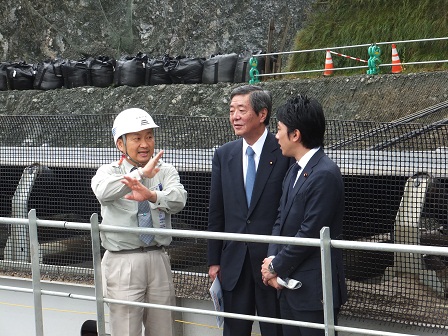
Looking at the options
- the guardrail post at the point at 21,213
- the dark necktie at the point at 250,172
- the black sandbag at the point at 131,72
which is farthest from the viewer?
the black sandbag at the point at 131,72

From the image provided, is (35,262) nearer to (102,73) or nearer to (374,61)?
(374,61)

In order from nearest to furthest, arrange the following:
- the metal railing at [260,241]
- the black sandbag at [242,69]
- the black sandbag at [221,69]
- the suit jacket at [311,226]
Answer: the metal railing at [260,241], the suit jacket at [311,226], the black sandbag at [242,69], the black sandbag at [221,69]

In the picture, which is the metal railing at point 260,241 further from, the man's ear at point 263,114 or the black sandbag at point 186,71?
the black sandbag at point 186,71

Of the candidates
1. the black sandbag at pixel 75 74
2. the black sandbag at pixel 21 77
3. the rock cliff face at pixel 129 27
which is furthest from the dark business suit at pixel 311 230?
the rock cliff face at pixel 129 27

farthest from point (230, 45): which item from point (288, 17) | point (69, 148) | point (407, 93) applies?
point (69, 148)

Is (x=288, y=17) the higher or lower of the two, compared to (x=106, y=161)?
higher

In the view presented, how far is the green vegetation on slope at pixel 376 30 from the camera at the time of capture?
20.8 m

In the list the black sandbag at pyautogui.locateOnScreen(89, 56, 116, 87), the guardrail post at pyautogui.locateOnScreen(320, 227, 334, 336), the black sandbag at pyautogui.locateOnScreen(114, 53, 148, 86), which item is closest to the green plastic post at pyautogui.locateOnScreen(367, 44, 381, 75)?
the black sandbag at pyautogui.locateOnScreen(114, 53, 148, 86)

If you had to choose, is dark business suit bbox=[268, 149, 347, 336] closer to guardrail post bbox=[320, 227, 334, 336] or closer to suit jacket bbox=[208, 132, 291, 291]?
guardrail post bbox=[320, 227, 334, 336]

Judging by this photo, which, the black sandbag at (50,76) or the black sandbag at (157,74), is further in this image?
the black sandbag at (50,76)

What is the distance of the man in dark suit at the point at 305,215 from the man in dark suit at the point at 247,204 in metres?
0.33

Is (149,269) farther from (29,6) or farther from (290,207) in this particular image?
(29,6)

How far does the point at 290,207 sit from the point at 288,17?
2442 centimetres

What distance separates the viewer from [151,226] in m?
5.67
